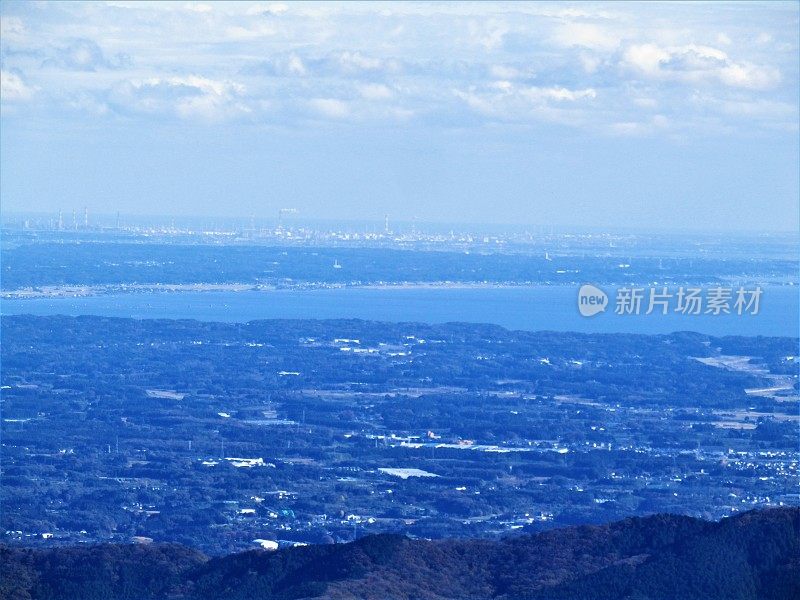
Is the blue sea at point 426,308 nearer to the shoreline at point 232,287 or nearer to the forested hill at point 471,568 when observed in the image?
the shoreline at point 232,287

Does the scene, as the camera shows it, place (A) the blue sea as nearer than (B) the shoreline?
Yes

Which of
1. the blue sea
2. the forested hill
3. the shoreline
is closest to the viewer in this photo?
the forested hill

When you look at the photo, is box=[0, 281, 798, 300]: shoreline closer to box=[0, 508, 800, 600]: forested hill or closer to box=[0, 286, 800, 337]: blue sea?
box=[0, 286, 800, 337]: blue sea

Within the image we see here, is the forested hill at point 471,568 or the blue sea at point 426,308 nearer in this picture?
the forested hill at point 471,568

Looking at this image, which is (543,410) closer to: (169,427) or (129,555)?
(169,427)

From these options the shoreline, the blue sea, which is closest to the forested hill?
the blue sea

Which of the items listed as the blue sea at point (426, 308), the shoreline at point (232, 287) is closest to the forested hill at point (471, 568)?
the blue sea at point (426, 308)

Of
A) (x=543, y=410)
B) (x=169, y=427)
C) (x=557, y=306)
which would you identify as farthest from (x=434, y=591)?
(x=557, y=306)
